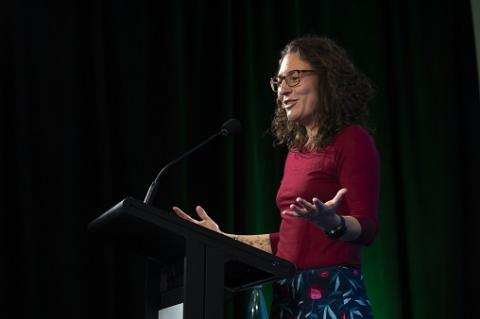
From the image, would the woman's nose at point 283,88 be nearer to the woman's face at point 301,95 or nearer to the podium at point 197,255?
the woman's face at point 301,95

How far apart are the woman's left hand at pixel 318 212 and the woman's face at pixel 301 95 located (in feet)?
1.66

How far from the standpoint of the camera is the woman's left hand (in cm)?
151

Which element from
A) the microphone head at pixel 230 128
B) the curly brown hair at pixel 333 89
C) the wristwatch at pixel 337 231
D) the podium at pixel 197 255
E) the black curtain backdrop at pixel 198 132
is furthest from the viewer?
the black curtain backdrop at pixel 198 132

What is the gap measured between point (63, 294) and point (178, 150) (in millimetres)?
822

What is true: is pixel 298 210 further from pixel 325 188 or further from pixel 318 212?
pixel 325 188

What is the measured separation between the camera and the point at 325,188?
1.91 meters

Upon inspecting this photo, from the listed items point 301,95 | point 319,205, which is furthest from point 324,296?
point 301,95

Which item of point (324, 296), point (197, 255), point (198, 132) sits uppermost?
point (198, 132)

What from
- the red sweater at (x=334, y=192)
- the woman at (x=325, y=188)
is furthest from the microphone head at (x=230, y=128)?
the red sweater at (x=334, y=192)

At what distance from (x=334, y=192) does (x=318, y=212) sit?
1.22 ft

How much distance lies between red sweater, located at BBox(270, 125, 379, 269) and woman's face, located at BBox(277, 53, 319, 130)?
0.50ft

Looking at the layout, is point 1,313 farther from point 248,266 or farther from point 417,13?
point 417,13

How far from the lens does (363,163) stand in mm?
1836

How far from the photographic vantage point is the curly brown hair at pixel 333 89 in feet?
6.64
